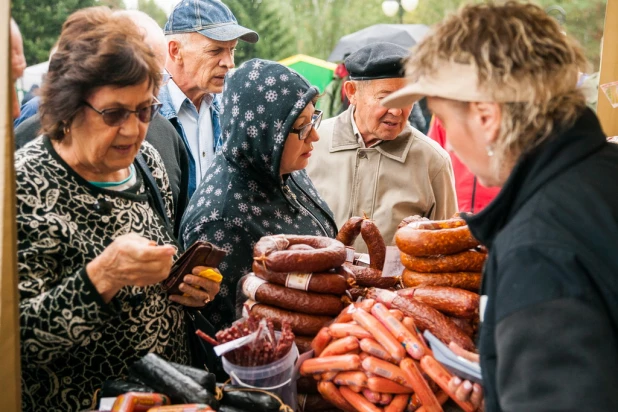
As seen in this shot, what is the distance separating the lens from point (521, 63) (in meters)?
1.68

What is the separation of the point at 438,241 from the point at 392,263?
1.01ft

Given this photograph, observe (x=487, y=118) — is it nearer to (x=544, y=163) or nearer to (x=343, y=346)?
(x=544, y=163)

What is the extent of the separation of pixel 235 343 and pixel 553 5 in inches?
73.0

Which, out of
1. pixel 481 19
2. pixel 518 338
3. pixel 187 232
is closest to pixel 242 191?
pixel 187 232

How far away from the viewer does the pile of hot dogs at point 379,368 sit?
228cm

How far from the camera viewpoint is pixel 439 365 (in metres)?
2.27

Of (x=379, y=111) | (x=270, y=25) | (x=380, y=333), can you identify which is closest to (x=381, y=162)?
(x=379, y=111)

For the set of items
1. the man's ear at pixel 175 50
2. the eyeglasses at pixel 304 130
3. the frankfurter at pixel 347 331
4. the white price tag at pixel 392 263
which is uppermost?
the eyeglasses at pixel 304 130

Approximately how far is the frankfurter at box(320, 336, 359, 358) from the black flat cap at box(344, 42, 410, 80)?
2119 mm

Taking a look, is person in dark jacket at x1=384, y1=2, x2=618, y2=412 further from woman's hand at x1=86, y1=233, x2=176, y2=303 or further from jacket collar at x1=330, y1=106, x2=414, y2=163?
jacket collar at x1=330, y1=106, x2=414, y2=163

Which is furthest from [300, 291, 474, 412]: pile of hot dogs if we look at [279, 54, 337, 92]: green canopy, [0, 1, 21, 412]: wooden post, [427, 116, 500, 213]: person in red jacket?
[279, 54, 337, 92]: green canopy

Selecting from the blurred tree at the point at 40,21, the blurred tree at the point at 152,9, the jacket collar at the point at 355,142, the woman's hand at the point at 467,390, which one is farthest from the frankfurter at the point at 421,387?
the jacket collar at the point at 355,142

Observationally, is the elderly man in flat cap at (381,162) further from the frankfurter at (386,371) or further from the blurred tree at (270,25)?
the frankfurter at (386,371)

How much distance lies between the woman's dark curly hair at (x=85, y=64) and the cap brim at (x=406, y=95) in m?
0.83
